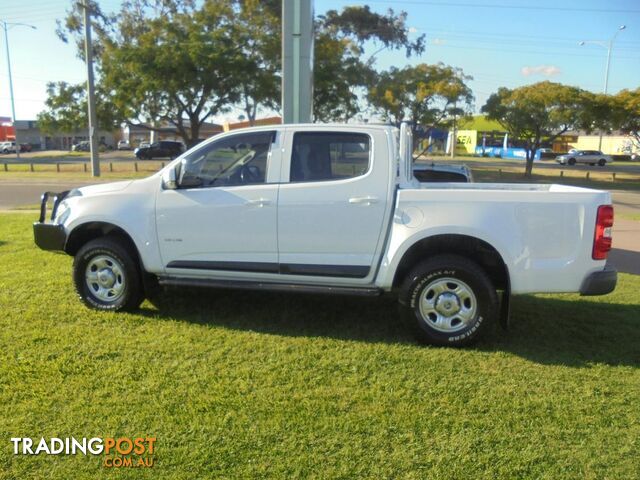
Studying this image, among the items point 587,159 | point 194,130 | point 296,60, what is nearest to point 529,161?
point 194,130

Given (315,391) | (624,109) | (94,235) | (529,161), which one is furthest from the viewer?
(529,161)

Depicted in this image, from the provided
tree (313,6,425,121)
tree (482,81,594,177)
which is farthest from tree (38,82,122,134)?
tree (482,81,594,177)

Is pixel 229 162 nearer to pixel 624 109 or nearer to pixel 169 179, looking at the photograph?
pixel 169 179

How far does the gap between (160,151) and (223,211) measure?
4447 cm

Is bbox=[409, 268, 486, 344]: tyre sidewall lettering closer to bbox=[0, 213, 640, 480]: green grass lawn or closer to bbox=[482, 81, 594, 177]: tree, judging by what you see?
bbox=[0, 213, 640, 480]: green grass lawn

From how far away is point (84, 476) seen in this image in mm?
2887

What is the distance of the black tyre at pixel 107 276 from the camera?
5.28 metres

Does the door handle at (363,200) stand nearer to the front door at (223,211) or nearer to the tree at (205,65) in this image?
the front door at (223,211)

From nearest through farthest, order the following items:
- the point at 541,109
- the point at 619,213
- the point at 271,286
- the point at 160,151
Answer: the point at 271,286 → the point at 619,213 → the point at 541,109 → the point at 160,151

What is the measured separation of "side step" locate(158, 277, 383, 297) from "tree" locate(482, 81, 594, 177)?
27.3 meters

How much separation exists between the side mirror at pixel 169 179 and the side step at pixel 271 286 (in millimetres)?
873

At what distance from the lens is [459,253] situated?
15.9 feet

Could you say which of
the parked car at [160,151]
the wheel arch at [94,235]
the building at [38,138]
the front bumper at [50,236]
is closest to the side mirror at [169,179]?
the wheel arch at [94,235]

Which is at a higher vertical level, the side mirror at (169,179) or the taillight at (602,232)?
the side mirror at (169,179)
